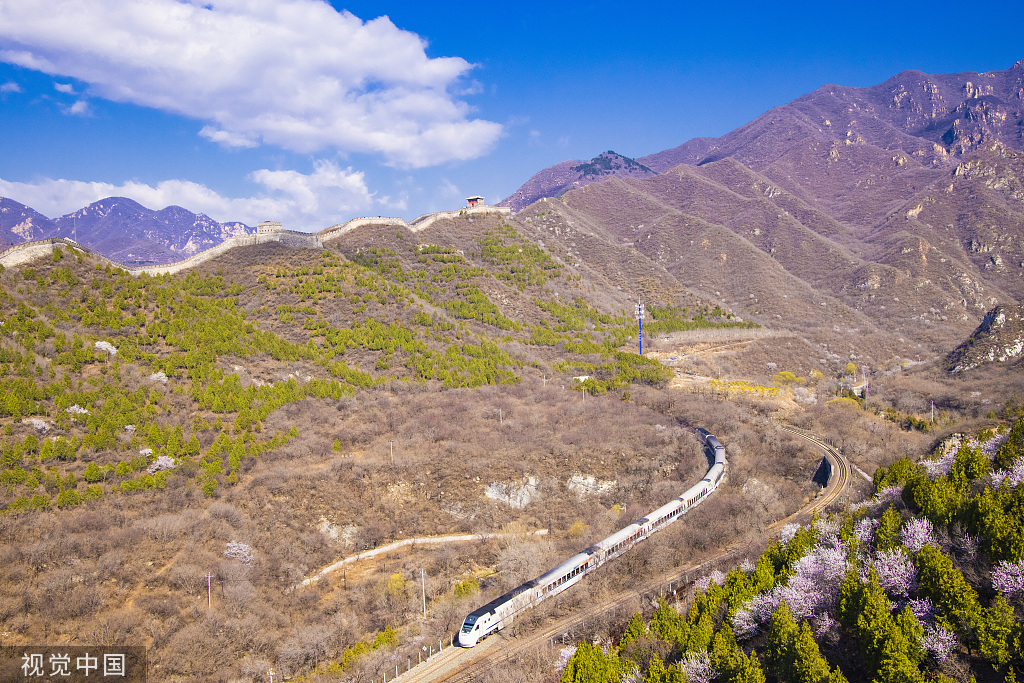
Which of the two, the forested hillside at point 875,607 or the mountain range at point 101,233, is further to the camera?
the mountain range at point 101,233

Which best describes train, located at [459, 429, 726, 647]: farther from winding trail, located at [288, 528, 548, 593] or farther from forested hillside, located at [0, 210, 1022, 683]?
winding trail, located at [288, 528, 548, 593]

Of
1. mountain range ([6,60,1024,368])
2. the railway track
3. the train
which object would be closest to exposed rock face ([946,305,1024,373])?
mountain range ([6,60,1024,368])

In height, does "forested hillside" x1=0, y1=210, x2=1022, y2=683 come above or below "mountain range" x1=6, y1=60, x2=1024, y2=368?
below

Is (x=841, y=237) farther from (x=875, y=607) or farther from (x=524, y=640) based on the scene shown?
(x=524, y=640)

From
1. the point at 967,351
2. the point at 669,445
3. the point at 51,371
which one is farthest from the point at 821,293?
the point at 51,371

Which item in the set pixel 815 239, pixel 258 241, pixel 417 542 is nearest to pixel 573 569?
pixel 417 542

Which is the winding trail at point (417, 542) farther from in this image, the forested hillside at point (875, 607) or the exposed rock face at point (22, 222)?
the exposed rock face at point (22, 222)

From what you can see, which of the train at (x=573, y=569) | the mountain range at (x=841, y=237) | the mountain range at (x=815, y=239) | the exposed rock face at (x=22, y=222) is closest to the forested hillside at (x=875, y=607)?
the train at (x=573, y=569)
